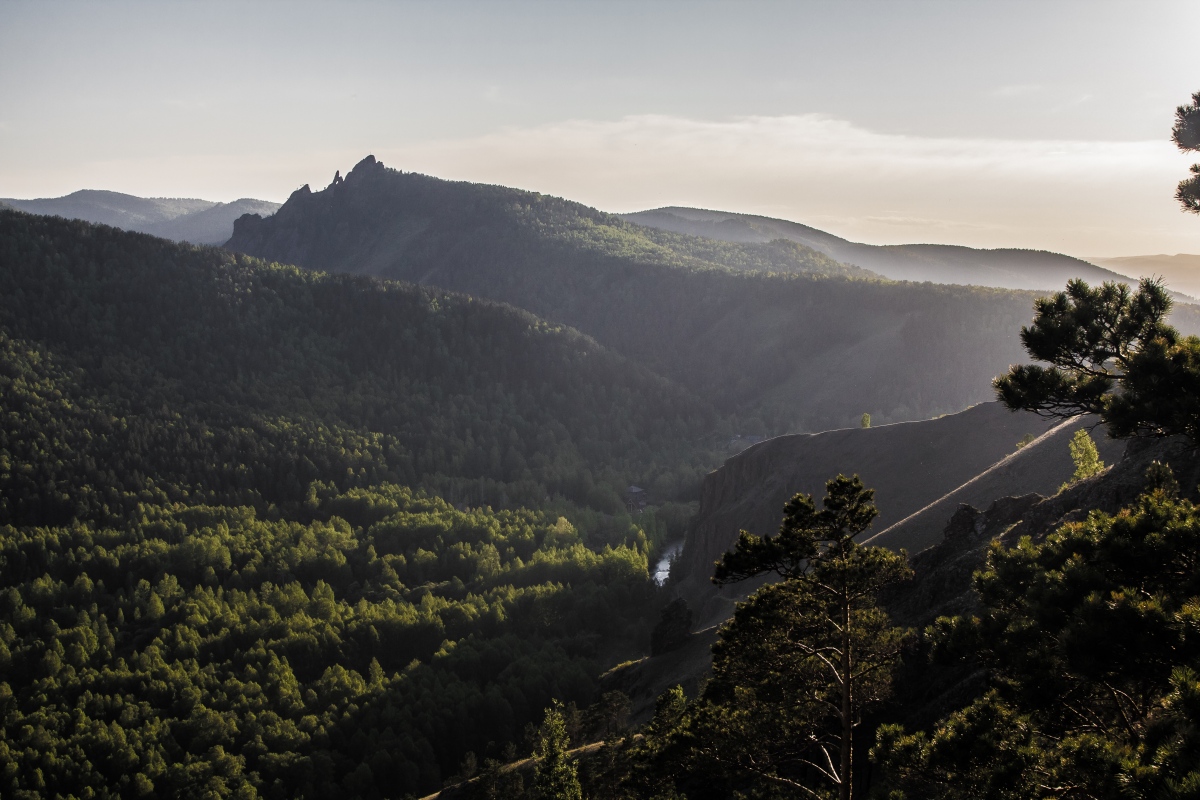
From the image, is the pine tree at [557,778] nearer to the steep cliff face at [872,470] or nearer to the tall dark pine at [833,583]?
the tall dark pine at [833,583]

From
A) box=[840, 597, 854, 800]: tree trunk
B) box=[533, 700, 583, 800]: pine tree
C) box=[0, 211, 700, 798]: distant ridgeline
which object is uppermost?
box=[840, 597, 854, 800]: tree trunk

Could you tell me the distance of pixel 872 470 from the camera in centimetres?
11169

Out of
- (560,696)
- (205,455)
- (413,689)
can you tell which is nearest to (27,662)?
(413,689)

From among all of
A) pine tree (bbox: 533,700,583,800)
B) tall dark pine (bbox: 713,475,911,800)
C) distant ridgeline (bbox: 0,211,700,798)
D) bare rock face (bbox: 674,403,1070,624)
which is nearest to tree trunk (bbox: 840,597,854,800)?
tall dark pine (bbox: 713,475,911,800)

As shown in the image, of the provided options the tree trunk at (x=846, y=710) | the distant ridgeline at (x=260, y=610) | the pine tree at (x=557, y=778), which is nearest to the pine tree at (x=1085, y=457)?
the pine tree at (x=557, y=778)

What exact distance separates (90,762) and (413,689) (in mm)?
31750

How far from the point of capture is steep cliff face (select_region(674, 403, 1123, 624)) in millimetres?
102250

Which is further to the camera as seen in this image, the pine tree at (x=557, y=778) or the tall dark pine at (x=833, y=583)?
the pine tree at (x=557, y=778)

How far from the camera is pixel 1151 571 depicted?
59.6 feet

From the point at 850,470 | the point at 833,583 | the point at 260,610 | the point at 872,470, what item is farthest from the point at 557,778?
the point at 260,610

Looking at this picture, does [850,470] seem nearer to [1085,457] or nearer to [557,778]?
[1085,457]

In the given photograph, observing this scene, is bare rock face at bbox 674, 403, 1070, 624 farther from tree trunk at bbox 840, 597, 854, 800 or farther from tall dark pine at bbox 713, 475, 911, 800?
tree trunk at bbox 840, 597, 854, 800

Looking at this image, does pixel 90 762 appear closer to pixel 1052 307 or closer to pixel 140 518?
pixel 140 518

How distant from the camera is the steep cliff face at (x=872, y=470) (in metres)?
102
